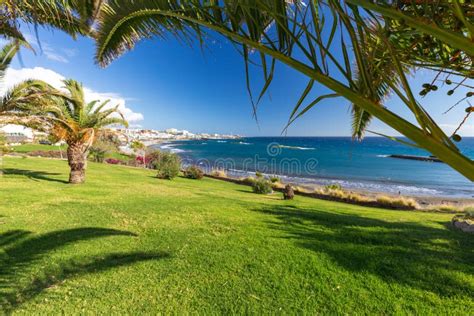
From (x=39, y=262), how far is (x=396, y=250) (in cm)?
559

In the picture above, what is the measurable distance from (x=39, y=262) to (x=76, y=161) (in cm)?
746

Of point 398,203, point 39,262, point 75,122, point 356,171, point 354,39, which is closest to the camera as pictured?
point 354,39

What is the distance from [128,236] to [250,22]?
4.46 meters

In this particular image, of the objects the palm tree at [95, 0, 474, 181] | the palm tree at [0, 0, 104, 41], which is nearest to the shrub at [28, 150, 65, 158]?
the palm tree at [0, 0, 104, 41]

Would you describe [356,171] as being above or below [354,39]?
below

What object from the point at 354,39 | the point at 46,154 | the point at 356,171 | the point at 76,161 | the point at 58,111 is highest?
the point at 58,111

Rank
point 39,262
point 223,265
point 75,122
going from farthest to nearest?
point 75,122, point 223,265, point 39,262

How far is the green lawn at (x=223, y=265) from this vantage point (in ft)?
8.84

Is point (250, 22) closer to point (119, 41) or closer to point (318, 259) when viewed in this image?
point (119, 41)

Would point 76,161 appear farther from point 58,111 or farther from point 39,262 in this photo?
point 39,262

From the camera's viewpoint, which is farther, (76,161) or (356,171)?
(356,171)

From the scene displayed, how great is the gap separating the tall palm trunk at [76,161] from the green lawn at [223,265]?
12.9 feet

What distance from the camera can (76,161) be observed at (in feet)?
31.8

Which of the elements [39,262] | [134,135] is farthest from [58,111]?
[134,135]
